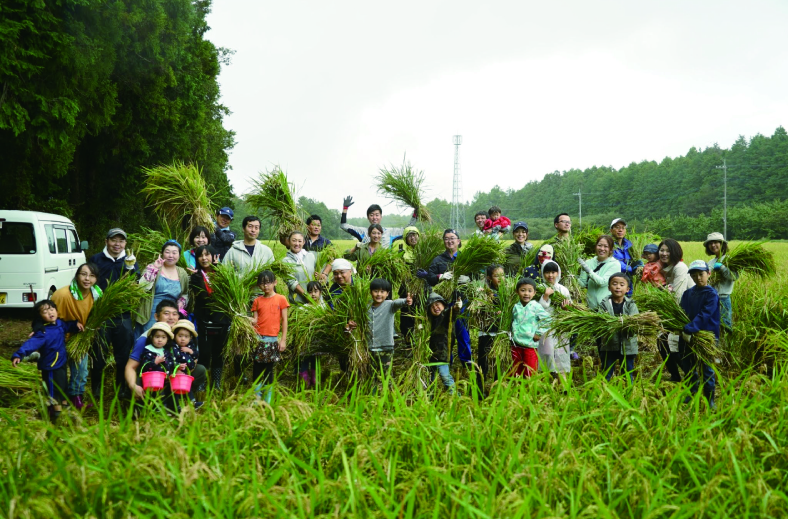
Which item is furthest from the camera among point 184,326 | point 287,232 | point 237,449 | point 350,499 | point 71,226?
point 71,226

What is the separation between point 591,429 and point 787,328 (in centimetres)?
310

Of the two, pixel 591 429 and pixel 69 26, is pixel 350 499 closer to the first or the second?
pixel 591 429

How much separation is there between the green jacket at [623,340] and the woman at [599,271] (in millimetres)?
638

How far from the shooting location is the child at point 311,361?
4984 millimetres

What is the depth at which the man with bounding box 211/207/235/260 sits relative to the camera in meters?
5.84

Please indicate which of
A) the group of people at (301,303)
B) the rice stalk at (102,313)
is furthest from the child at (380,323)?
the rice stalk at (102,313)

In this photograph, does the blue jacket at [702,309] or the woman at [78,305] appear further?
the woman at [78,305]

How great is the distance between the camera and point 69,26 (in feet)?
32.1

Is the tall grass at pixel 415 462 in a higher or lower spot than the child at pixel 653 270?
lower

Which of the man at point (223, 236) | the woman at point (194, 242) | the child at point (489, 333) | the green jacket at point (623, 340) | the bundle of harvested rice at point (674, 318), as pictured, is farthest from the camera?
the man at point (223, 236)

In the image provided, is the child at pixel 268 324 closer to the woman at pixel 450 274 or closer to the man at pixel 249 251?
the man at pixel 249 251

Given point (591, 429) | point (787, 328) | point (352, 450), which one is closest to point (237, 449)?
point (352, 450)

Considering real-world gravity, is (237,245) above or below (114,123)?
A: below

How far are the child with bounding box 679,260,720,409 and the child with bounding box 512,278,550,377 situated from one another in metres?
1.05
